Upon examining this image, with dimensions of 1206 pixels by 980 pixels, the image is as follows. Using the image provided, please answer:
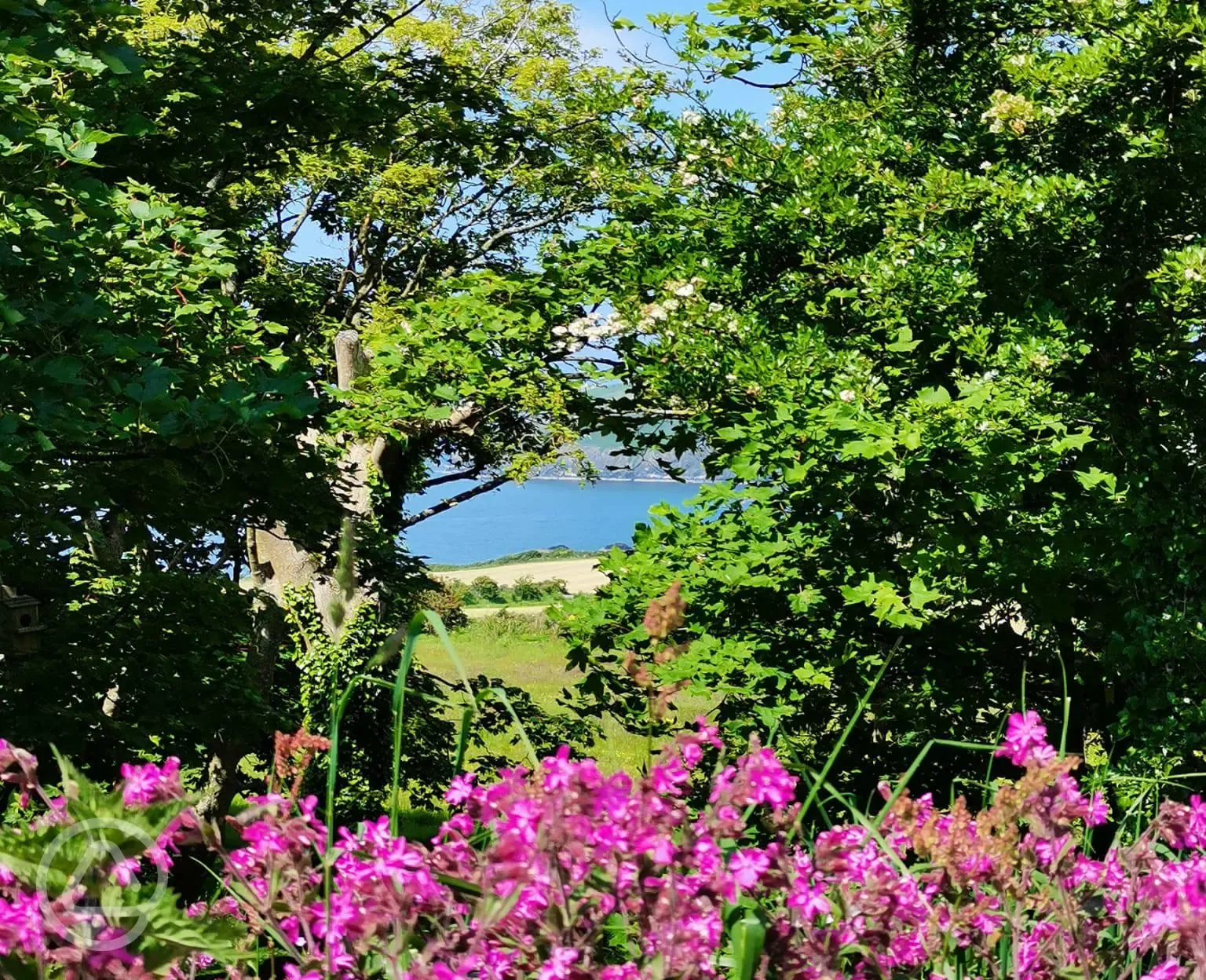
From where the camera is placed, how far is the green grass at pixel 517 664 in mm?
15359

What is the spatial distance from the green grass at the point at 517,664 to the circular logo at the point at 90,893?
12286mm

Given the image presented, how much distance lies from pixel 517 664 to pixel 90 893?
23494mm

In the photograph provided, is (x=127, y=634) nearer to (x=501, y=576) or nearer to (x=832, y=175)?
(x=832, y=175)

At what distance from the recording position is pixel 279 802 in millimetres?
1626

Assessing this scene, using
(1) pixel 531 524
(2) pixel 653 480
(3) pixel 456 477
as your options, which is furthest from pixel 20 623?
(1) pixel 531 524

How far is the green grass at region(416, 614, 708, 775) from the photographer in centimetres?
1536

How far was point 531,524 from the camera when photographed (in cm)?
11481

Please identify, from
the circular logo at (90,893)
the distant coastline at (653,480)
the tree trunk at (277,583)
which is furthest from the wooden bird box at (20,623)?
the circular logo at (90,893)

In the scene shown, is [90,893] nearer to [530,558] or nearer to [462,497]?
[462,497]

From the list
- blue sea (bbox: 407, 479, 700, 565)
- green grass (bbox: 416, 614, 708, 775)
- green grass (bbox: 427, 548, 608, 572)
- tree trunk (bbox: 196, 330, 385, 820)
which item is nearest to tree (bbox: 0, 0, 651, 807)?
tree trunk (bbox: 196, 330, 385, 820)

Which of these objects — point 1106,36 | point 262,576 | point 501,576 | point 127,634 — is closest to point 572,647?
point 127,634

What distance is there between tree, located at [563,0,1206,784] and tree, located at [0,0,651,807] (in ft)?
4.14

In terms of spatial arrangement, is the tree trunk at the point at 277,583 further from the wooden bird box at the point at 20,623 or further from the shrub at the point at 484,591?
the shrub at the point at 484,591

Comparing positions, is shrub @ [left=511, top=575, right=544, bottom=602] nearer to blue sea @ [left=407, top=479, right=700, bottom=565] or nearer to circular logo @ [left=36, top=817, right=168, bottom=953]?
blue sea @ [left=407, top=479, right=700, bottom=565]
